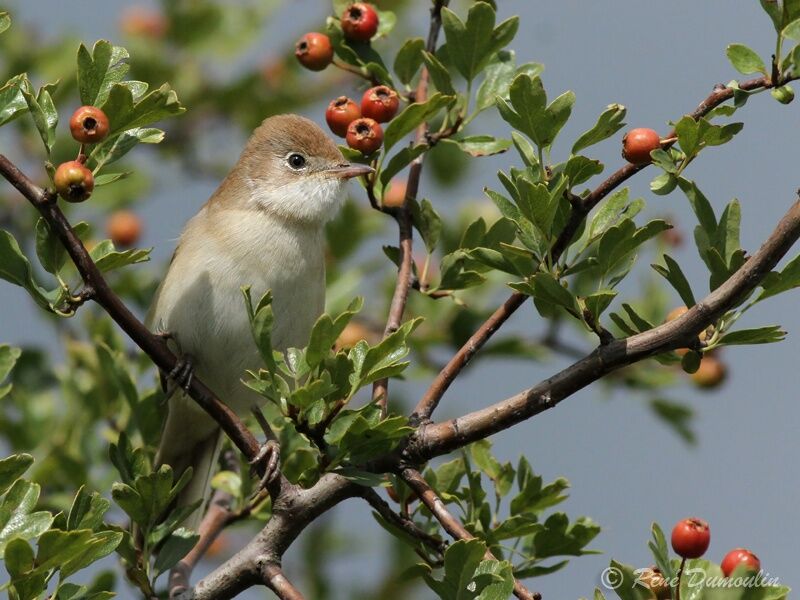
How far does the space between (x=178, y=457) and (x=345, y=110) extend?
1.82 meters

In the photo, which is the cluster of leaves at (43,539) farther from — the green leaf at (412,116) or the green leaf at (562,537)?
the green leaf at (412,116)

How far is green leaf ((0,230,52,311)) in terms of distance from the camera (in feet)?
8.30

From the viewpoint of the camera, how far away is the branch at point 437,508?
2.57 m

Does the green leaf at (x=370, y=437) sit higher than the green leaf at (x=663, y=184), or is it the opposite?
the green leaf at (x=663, y=184)

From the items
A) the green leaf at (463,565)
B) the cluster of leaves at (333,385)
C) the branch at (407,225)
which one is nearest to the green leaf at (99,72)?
the cluster of leaves at (333,385)

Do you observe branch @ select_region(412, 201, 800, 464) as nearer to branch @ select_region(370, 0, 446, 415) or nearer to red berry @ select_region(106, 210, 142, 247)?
branch @ select_region(370, 0, 446, 415)

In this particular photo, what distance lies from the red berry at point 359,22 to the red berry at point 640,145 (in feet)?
3.77

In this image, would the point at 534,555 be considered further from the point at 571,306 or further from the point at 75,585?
the point at 75,585

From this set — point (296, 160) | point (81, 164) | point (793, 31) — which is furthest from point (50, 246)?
point (296, 160)

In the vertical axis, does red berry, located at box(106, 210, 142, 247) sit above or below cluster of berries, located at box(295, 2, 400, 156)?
below

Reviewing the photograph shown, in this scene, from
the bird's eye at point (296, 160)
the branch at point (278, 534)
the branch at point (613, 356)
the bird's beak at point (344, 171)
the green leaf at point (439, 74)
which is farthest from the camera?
the bird's eye at point (296, 160)

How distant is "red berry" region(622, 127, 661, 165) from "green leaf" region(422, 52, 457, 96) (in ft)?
2.37

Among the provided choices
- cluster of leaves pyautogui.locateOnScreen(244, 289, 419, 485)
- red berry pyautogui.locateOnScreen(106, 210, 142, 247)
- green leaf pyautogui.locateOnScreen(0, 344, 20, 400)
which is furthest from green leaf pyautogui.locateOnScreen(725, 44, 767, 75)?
red berry pyautogui.locateOnScreen(106, 210, 142, 247)

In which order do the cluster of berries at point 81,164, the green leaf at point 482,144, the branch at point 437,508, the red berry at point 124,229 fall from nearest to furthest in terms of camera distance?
the cluster of berries at point 81,164 → the branch at point 437,508 → the green leaf at point 482,144 → the red berry at point 124,229
